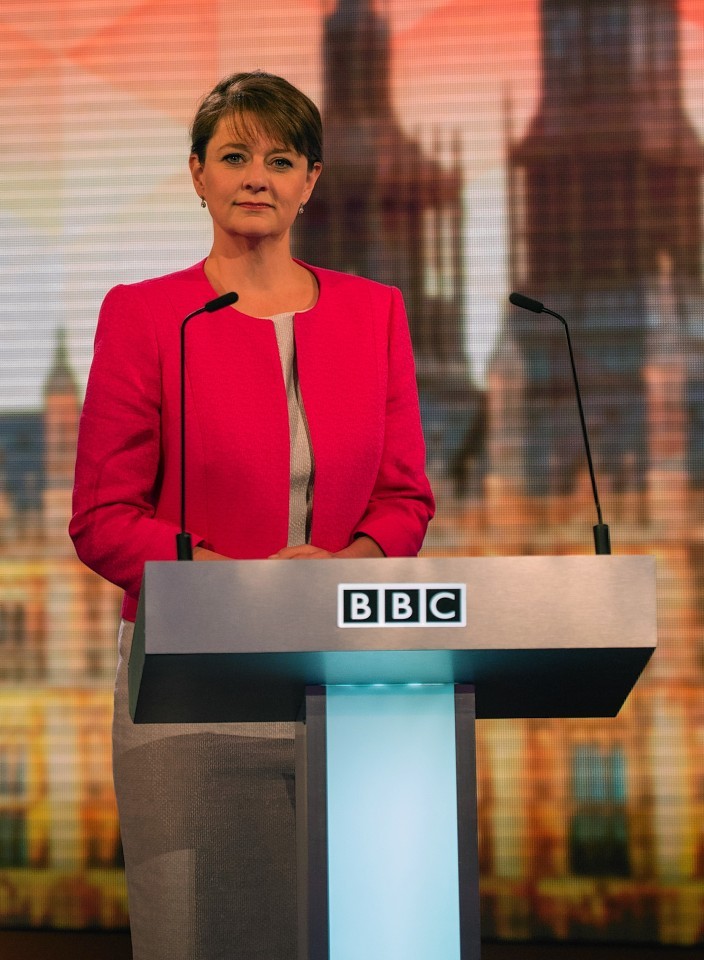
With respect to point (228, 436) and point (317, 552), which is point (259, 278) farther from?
point (317, 552)

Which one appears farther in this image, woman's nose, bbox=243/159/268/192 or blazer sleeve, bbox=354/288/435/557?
woman's nose, bbox=243/159/268/192

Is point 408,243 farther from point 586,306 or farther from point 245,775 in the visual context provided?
point 245,775

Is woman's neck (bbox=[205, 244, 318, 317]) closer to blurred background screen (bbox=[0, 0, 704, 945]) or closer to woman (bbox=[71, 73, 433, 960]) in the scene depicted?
woman (bbox=[71, 73, 433, 960])

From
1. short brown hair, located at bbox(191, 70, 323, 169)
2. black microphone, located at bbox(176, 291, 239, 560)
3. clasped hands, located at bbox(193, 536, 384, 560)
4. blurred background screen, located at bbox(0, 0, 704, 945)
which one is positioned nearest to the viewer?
black microphone, located at bbox(176, 291, 239, 560)

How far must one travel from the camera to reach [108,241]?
3.90 m

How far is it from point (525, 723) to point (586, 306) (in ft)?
3.98

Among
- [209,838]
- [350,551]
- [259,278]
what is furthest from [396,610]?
[259,278]

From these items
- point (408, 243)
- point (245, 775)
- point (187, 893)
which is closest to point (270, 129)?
point (245, 775)

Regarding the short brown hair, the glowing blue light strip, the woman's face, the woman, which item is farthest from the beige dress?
the short brown hair

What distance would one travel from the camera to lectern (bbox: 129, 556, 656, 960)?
1281 mm

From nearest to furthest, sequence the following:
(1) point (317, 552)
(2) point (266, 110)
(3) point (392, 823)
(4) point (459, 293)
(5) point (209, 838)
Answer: (3) point (392, 823) < (1) point (317, 552) < (5) point (209, 838) < (2) point (266, 110) < (4) point (459, 293)

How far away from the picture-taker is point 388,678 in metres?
A: 1.40

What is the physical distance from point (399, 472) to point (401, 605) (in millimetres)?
709

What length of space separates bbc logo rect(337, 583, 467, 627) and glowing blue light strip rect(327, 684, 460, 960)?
0.16 meters
